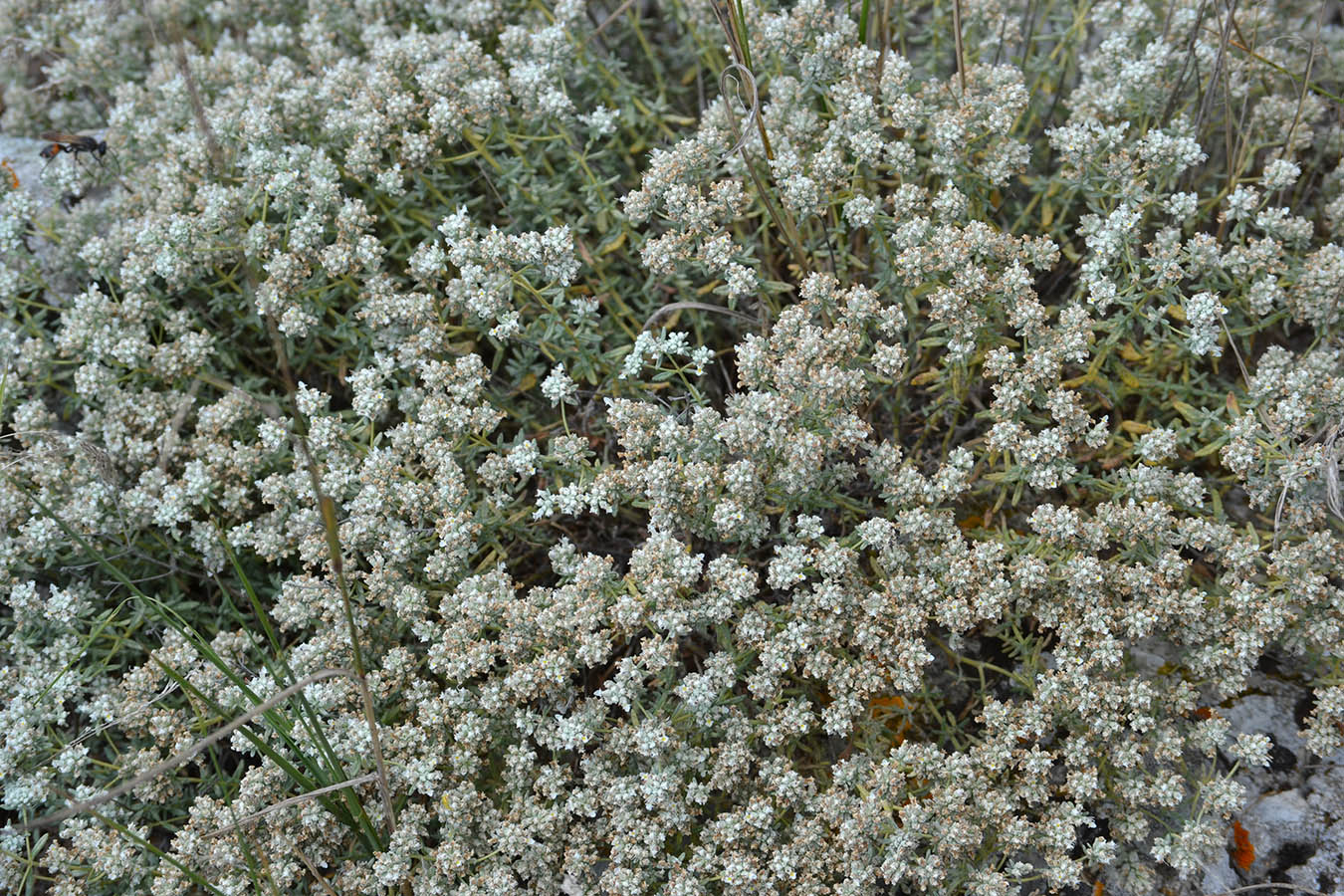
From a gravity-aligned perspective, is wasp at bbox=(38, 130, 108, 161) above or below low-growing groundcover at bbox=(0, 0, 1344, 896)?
above

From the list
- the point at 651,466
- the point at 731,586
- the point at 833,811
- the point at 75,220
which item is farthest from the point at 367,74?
the point at 833,811

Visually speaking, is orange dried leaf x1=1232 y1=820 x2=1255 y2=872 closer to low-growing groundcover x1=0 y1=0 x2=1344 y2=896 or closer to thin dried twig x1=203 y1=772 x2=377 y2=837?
low-growing groundcover x1=0 y1=0 x2=1344 y2=896

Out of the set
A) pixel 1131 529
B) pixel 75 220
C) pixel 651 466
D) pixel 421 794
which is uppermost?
pixel 75 220

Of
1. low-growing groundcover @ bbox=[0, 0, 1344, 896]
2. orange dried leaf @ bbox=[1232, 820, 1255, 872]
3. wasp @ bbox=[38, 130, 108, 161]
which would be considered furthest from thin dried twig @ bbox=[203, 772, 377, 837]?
wasp @ bbox=[38, 130, 108, 161]

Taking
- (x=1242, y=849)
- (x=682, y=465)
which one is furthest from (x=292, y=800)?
(x=1242, y=849)

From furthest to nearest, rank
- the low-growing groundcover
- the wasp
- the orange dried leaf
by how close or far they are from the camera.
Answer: the wasp → the orange dried leaf → the low-growing groundcover

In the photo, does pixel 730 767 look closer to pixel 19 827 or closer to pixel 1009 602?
pixel 1009 602

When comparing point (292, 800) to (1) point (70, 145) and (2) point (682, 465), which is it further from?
(1) point (70, 145)
